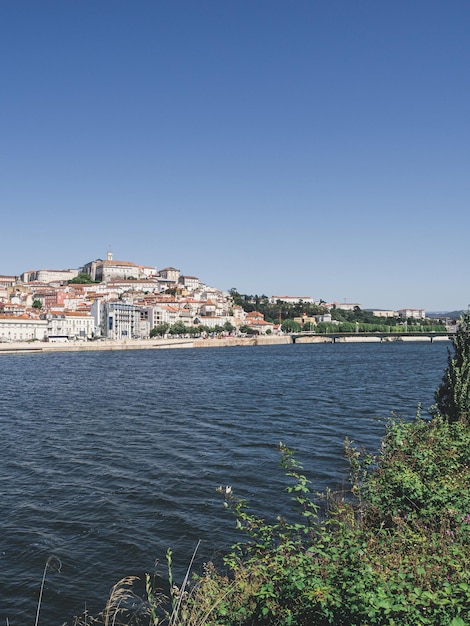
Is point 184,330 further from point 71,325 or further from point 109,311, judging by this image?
point 71,325

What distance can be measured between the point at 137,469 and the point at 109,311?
11764cm

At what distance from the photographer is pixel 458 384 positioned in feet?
45.8

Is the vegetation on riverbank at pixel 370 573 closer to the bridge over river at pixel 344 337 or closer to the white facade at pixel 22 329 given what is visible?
the white facade at pixel 22 329

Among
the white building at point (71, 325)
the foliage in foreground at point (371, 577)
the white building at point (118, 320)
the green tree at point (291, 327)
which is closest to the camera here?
the foliage in foreground at point (371, 577)

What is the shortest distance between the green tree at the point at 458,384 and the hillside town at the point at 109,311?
110 meters

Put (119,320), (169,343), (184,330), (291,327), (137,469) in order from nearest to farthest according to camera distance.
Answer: (137,469), (169,343), (119,320), (184,330), (291,327)

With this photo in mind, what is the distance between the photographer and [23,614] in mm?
8000

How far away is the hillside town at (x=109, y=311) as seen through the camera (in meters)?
124

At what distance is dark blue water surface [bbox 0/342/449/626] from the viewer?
949cm

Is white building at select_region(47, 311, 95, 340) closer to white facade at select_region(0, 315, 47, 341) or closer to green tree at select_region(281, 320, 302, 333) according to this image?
white facade at select_region(0, 315, 47, 341)

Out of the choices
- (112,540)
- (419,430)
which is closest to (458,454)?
(419,430)

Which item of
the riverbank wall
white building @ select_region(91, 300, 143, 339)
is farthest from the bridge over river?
white building @ select_region(91, 300, 143, 339)

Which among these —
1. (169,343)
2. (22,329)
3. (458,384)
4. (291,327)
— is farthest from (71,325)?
(458,384)

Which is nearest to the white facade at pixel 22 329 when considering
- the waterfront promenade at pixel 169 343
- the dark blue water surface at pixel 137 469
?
the waterfront promenade at pixel 169 343
